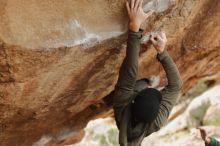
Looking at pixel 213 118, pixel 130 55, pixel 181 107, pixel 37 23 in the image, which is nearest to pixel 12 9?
pixel 37 23

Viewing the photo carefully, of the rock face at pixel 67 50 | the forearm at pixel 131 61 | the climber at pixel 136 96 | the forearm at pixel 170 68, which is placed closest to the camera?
the rock face at pixel 67 50

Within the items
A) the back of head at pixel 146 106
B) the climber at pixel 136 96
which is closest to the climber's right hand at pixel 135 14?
the climber at pixel 136 96

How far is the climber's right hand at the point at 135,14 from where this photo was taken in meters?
3.46

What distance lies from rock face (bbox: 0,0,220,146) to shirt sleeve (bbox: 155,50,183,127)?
32 centimetres

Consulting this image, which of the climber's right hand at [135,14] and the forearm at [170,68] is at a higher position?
the climber's right hand at [135,14]

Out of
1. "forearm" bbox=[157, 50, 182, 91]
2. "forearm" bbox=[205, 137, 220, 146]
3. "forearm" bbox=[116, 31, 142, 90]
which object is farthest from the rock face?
"forearm" bbox=[205, 137, 220, 146]

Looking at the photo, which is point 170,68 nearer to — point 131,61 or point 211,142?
point 131,61

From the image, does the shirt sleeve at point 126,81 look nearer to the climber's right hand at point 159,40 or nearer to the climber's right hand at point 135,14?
the climber's right hand at point 135,14

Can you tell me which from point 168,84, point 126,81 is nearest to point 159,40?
point 168,84

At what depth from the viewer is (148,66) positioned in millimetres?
4648

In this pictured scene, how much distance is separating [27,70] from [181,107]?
30.5ft

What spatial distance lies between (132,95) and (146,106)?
0.95 ft

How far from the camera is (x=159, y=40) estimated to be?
3697 millimetres

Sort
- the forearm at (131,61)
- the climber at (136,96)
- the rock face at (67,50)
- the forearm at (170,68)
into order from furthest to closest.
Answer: the forearm at (170,68) → the forearm at (131,61) → the climber at (136,96) → the rock face at (67,50)
